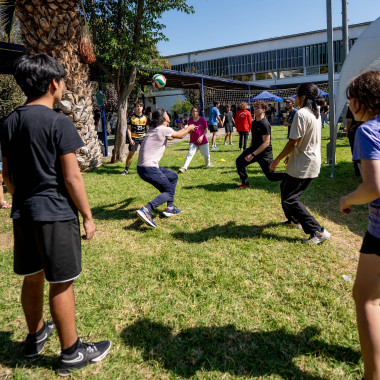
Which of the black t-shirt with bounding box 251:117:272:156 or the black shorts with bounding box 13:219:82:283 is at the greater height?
Answer: the black t-shirt with bounding box 251:117:272:156

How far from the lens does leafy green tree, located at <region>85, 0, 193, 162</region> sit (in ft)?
32.8

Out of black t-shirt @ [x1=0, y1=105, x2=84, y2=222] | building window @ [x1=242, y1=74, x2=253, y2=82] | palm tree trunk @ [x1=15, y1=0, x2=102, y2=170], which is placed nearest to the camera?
black t-shirt @ [x1=0, y1=105, x2=84, y2=222]

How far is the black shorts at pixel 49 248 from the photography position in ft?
6.40

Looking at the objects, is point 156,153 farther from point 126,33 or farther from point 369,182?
point 126,33

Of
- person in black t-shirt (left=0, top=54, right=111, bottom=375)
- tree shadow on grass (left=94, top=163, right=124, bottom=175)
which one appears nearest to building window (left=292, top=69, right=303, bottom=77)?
tree shadow on grass (left=94, top=163, right=124, bottom=175)

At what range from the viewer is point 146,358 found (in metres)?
2.30

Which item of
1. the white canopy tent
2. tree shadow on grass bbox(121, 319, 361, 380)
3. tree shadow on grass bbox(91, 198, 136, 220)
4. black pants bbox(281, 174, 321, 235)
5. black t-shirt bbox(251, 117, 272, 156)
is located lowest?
tree shadow on grass bbox(121, 319, 361, 380)

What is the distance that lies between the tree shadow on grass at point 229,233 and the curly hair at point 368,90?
275 centimetres

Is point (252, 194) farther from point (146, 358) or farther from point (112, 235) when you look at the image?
point (146, 358)

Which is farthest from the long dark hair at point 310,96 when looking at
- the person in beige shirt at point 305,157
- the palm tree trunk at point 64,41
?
the palm tree trunk at point 64,41

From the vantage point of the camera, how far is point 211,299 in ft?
9.75

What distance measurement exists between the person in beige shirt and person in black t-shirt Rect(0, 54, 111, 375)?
9.17 ft

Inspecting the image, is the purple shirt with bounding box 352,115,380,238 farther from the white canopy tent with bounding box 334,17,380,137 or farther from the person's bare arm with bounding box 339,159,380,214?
the white canopy tent with bounding box 334,17,380,137

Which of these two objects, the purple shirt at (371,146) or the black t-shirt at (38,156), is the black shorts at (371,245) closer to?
the purple shirt at (371,146)
